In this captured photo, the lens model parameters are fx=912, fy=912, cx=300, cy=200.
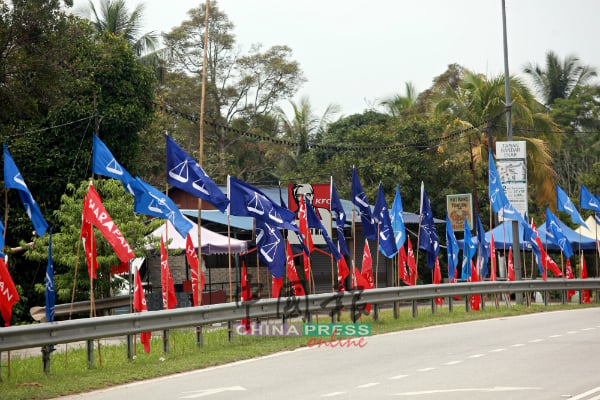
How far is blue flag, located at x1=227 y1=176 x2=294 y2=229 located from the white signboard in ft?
44.4

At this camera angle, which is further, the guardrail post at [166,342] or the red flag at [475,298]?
the red flag at [475,298]

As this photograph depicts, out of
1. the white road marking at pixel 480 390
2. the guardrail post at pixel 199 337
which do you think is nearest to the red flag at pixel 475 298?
the guardrail post at pixel 199 337

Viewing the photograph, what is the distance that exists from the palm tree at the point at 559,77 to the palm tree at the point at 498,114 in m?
19.4

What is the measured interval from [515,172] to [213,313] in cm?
1635

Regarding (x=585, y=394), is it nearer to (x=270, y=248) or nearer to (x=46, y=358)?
(x=46, y=358)

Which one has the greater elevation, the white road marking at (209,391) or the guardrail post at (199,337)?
the guardrail post at (199,337)

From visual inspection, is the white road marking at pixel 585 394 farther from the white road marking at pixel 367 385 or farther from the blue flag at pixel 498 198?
the blue flag at pixel 498 198

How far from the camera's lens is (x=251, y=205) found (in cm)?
1809

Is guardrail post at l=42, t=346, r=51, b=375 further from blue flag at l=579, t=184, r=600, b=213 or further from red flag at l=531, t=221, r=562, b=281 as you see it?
blue flag at l=579, t=184, r=600, b=213

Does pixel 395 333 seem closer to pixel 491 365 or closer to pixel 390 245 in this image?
pixel 390 245

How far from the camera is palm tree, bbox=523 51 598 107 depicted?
208 ft

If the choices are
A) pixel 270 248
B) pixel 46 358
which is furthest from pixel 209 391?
pixel 270 248

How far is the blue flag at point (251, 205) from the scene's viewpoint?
705 inches

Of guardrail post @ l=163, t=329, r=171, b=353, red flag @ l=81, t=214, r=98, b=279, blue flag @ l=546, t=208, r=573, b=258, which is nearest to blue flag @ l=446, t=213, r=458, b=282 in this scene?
blue flag @ l=546, t=208, r=573, b=258
